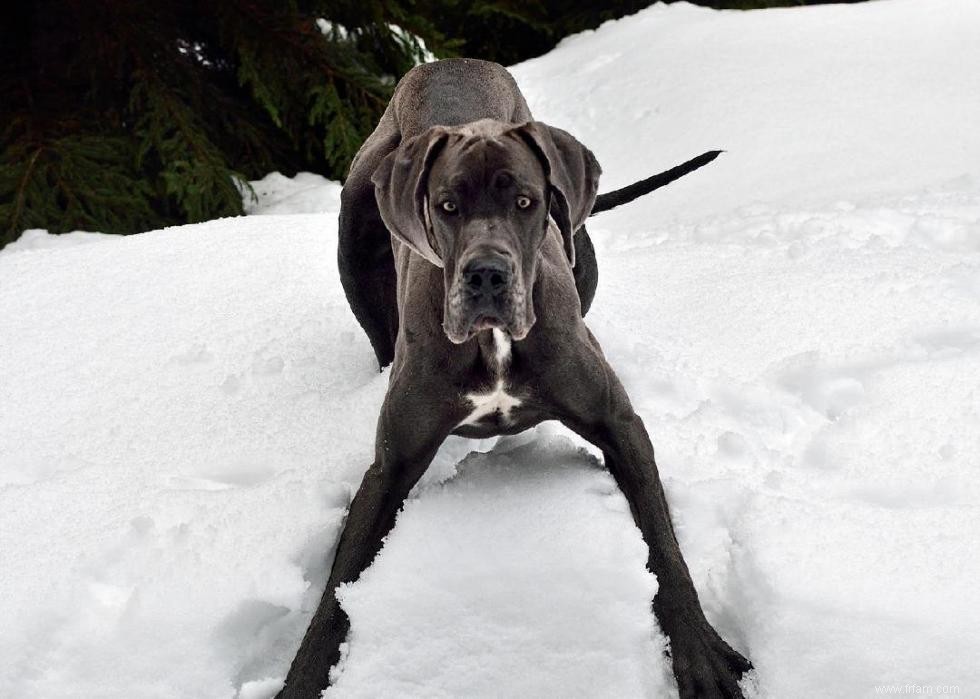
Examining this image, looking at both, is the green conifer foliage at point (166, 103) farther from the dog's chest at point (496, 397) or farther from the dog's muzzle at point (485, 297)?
the dog's muzzle at point (485, 297)

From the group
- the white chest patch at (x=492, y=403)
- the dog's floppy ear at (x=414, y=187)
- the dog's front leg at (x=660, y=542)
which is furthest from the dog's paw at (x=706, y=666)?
the dog's floppy ear at (x=414, y=187)

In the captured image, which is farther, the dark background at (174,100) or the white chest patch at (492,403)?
the dark background at (174,100)

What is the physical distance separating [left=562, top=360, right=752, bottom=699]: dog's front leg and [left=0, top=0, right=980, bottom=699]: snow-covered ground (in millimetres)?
45

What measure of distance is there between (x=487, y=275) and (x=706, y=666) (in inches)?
36.8

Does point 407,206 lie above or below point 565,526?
above

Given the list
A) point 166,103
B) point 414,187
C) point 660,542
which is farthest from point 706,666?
point 166,103

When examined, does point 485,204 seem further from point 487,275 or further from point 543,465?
point 543,465

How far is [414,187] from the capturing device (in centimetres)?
230

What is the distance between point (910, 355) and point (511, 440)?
1.33 meters

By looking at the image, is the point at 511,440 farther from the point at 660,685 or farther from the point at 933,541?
the point at 933,541

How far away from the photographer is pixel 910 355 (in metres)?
3.12

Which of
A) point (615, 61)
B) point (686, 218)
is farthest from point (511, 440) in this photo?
point (615, 61)

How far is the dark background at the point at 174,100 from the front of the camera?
5664mm

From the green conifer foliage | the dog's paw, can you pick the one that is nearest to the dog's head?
the dog's paw
